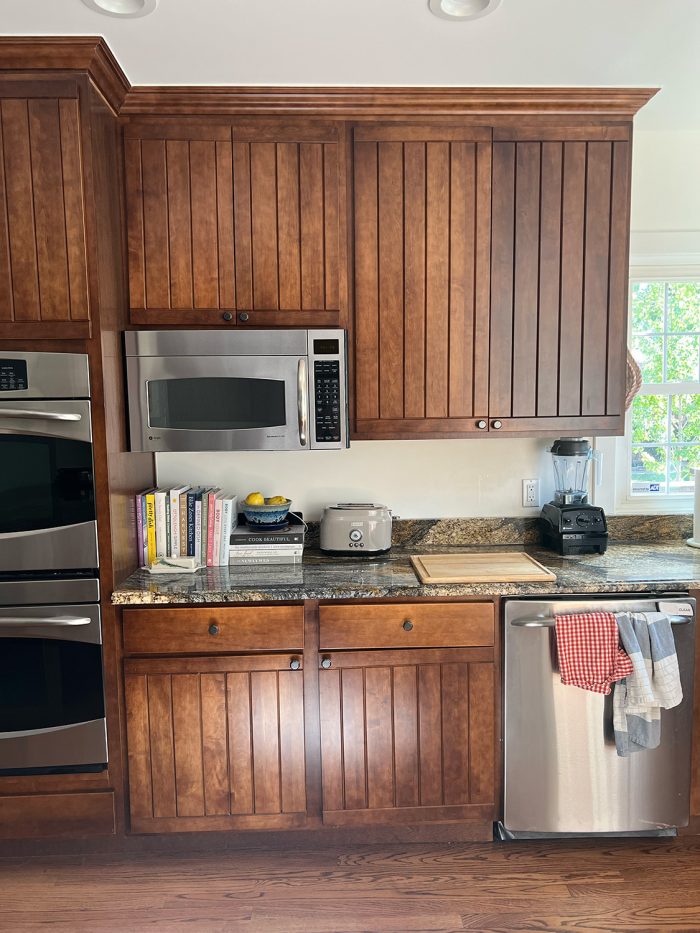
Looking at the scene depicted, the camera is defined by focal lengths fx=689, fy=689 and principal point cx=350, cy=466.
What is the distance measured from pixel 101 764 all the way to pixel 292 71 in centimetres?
225

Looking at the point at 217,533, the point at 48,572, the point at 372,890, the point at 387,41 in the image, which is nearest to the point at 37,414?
the point at 48,572

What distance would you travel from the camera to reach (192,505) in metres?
2.39

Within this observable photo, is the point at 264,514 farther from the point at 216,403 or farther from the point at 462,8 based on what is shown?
the point at 462,8

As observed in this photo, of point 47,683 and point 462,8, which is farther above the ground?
point 462,8

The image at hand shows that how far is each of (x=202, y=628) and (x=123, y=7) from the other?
172 cm

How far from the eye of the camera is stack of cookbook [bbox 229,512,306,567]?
242 centimetres

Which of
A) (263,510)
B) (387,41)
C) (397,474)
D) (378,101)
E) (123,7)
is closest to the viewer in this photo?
(123,7)

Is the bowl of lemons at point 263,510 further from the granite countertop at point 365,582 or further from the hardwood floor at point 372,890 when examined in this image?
the hardwood floor at point 372,890

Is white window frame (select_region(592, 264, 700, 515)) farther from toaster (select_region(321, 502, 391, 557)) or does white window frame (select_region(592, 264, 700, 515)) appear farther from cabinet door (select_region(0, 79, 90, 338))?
cabinet door (select_region(0, 79, 90, 338))

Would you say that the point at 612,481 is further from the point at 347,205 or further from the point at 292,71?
the point at 292,71

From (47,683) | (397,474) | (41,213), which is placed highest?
(41,213)

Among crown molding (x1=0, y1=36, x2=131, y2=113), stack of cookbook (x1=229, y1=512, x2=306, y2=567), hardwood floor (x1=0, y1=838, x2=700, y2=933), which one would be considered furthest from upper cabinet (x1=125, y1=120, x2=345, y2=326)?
hardwood floor (x1=0, y1=838, x2=700, y2=933)

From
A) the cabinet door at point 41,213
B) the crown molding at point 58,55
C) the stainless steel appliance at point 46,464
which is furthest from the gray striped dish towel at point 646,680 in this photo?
the crown molding at point 58,55

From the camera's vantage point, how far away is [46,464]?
2086mm
